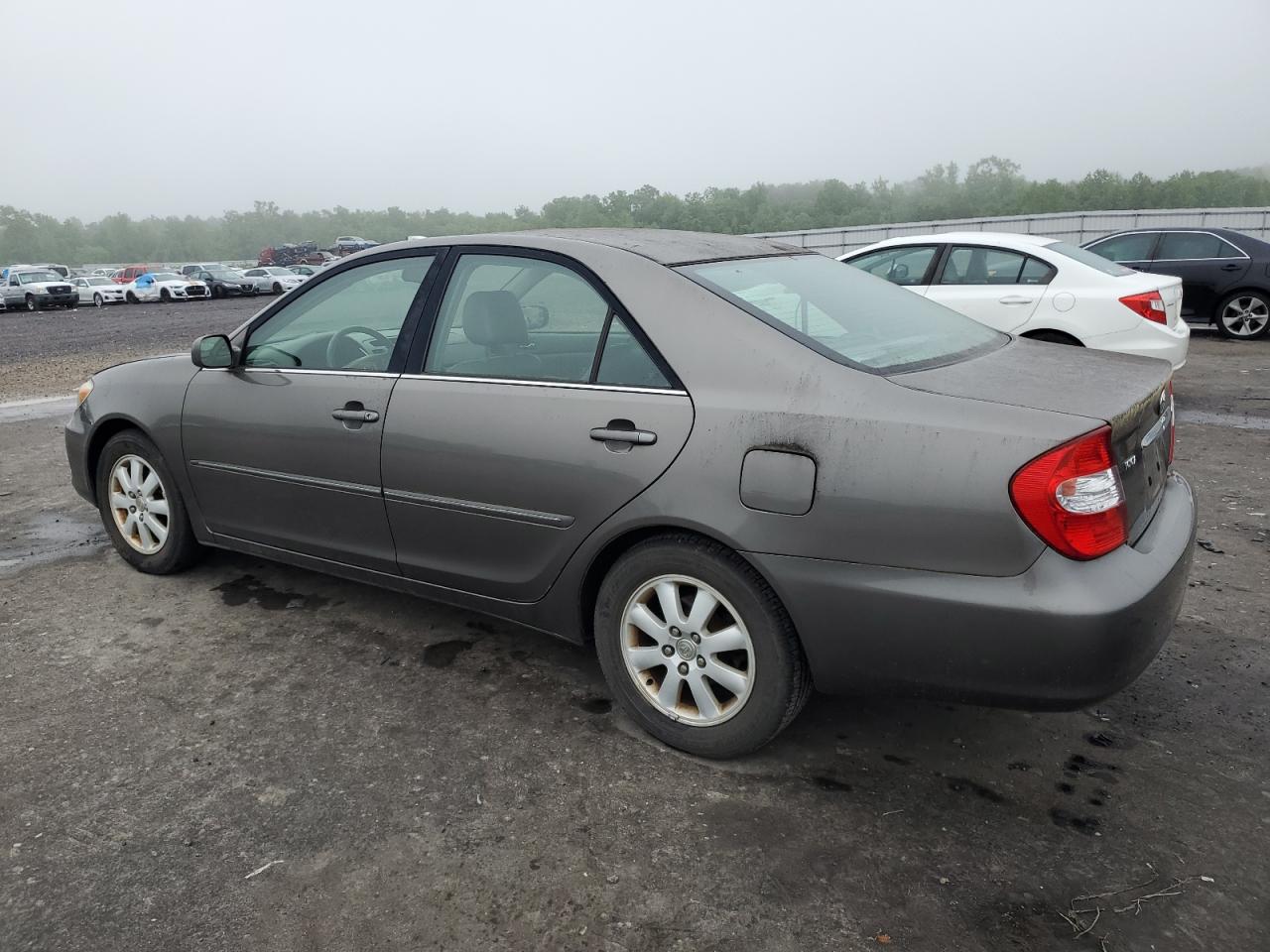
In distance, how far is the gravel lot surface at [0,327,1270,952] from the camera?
227cm

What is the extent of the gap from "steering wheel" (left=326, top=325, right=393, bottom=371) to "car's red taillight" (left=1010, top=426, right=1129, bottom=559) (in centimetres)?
229

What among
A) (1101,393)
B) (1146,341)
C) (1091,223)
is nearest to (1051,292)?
(1146,341)

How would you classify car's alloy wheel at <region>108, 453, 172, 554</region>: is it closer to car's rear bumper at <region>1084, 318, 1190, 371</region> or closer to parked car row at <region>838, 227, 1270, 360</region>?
parked car row at <region>838, 227, 1270, 360</region>

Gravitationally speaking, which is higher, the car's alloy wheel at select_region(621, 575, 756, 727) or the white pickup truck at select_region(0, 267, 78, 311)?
the white pickup truck at select_region(0, 267, 78, 311)

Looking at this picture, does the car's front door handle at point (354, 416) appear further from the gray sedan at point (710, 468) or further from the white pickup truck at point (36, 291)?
the white pickup truck at point (36, 291)

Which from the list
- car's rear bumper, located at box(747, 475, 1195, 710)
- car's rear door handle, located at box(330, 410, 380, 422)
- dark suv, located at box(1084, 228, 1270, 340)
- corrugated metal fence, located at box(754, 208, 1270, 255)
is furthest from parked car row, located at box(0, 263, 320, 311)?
car's rear bumper, located at box(747, 475, 1195, 710)

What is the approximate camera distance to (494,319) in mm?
3389

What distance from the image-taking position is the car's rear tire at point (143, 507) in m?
4.35

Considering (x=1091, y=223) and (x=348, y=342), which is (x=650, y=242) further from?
(x=1091, y=223)

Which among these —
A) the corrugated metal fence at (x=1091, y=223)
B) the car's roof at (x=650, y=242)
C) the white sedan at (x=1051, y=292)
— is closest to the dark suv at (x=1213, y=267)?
the white sedan at (x=1051, y=292)

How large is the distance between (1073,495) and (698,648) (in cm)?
111

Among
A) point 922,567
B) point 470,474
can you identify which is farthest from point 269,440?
point 922,567

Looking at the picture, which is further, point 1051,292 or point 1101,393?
point 1051,292

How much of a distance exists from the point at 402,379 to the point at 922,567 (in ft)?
6.35
